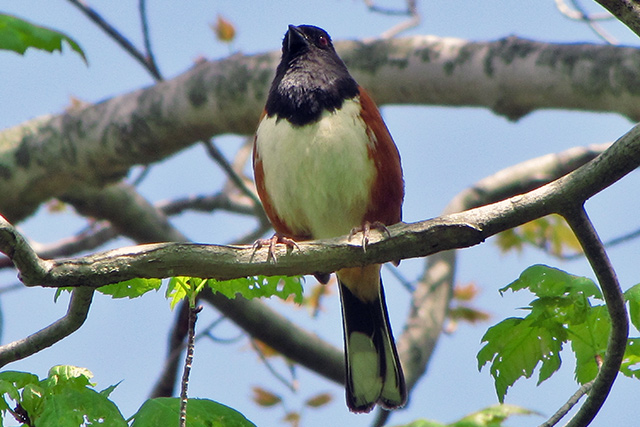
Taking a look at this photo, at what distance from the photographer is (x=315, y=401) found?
621 cm

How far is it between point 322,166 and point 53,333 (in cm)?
163

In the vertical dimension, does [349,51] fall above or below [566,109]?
above

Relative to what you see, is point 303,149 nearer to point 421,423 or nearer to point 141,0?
point 421,423

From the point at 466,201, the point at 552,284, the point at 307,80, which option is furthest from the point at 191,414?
the point at 466,201

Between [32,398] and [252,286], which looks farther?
[252,286]

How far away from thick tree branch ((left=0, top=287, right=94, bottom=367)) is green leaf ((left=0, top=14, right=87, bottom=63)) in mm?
1300

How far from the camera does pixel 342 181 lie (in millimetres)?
3537

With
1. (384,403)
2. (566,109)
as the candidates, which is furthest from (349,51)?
(384,403)

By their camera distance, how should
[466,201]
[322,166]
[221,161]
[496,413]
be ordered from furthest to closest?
1. [466,201]
2. [221,161]
3. [322,166]
4. [496,413]

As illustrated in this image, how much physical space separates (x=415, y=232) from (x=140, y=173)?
176 inches

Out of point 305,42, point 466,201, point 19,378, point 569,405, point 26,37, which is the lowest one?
point 569,405

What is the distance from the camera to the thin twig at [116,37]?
5.02 metres

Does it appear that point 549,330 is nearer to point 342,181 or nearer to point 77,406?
point 77,406

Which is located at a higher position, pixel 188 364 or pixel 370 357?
pixel 370 357
